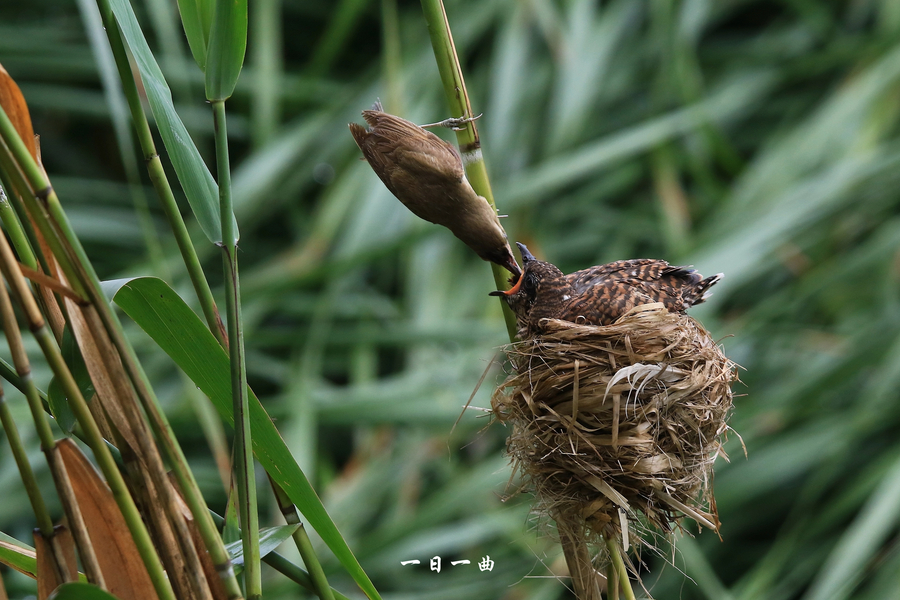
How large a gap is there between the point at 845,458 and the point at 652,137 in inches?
33.2

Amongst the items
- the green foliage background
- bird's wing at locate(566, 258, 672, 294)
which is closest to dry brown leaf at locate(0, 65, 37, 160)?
bird's wing at locate(566, 258, 672, 294)

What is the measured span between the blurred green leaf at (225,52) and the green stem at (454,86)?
12 cm

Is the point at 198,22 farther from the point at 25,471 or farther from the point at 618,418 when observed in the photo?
the point at 618,418

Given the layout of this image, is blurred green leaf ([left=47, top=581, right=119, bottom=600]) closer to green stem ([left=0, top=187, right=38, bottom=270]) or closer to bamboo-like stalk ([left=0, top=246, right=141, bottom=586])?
bamboo-like stalk ([left=0, top=246, right=141, bottom=586])

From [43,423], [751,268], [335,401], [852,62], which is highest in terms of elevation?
[852,62]

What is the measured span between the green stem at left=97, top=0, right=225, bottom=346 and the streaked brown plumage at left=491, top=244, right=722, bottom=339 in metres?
0.39

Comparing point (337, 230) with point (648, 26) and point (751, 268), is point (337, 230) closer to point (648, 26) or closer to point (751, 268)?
point (751, 268)

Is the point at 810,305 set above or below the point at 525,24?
below

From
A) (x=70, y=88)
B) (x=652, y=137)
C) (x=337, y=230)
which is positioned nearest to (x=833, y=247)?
(x=652, y=137)

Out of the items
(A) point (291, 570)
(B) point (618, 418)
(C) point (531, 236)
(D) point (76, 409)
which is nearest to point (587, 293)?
(B) point (618, 418)

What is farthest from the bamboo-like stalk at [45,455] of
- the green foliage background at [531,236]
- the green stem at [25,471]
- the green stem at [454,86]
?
the green foliage background at [531,236]

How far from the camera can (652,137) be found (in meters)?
1.76

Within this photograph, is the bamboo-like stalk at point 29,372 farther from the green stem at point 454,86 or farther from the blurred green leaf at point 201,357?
the green stem at point 454,86

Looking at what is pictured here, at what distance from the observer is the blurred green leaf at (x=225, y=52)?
1.15 feet
